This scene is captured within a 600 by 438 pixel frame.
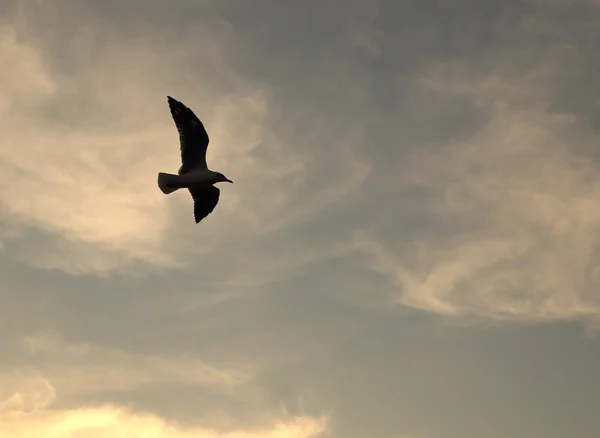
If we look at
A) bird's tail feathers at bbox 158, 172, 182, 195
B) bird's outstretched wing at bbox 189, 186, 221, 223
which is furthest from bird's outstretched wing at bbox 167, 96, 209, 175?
bird's outstretched wing at bbox 189, 186, 221, 223

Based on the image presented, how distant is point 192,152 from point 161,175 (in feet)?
8.29

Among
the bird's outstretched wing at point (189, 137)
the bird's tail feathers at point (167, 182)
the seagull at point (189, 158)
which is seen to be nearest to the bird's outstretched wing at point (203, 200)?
the seagull at point (189, 158)

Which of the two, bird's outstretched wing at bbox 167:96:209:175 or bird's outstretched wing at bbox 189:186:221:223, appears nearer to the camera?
bird's outstretched wing at bbox 167:96:209:175

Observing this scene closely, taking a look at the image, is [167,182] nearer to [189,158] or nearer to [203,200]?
[189,158]

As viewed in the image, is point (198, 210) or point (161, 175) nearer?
point (161, 175)

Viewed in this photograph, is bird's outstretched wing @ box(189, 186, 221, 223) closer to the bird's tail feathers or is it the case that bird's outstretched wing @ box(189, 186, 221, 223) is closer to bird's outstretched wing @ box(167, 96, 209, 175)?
bird's outstretched wing @ box(167, 96, 209, 175)

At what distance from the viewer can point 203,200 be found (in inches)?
1409

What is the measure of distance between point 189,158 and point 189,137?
1.17 m

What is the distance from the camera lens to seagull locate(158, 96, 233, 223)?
1280 inches

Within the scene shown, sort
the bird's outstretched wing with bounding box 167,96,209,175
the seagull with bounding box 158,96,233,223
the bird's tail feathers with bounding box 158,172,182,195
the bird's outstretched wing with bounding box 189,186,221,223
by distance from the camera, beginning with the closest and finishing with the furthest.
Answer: the bird's tail feathers with bounding box 158,172,182,195, the seagull with bounding box 158,96,233,223, the bird's outstretched wing with bounding box 167,96,209,175, the bird's outstretched wing with bounding box 189,186,221,223

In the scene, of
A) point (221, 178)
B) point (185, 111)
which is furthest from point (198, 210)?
point (185, 111)

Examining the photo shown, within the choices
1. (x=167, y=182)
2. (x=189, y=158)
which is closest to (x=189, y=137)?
(x=189, y=158)

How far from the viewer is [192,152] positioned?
33938mm

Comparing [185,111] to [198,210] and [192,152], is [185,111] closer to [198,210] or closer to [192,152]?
[192,152]
